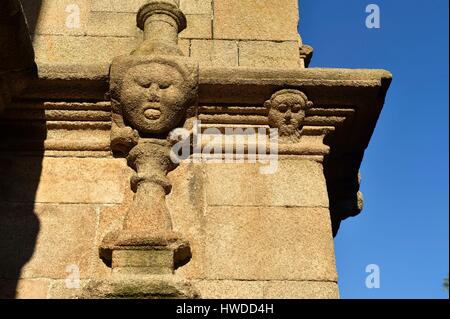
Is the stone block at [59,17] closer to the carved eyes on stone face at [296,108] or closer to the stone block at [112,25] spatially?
the stone block at [112,25]

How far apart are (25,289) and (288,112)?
70.9 inches

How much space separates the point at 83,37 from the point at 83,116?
901 millimetres

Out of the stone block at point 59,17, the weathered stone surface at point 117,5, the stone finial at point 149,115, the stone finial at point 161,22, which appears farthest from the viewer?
the weathered stone surface at point 117,5

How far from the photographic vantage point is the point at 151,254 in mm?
3279

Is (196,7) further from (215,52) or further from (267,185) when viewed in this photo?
(267,185)

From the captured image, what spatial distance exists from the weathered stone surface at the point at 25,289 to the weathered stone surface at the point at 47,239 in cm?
3

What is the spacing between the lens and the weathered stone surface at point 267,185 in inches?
145

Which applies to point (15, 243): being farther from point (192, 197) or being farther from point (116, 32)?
point (116, 32)

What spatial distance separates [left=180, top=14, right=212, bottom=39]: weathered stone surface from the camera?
4.54 meters

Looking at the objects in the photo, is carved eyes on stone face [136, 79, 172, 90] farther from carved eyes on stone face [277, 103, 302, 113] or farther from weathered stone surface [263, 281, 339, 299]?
weathered stone surface [263, 281, 339, 299]

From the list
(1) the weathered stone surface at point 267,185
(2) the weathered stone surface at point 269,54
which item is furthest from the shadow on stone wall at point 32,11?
(1) the weathered stone surface at point 267,185

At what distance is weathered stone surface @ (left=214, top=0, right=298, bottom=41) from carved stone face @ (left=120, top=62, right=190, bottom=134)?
0.93 m

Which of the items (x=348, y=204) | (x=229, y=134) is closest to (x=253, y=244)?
(x=229, y=134)
